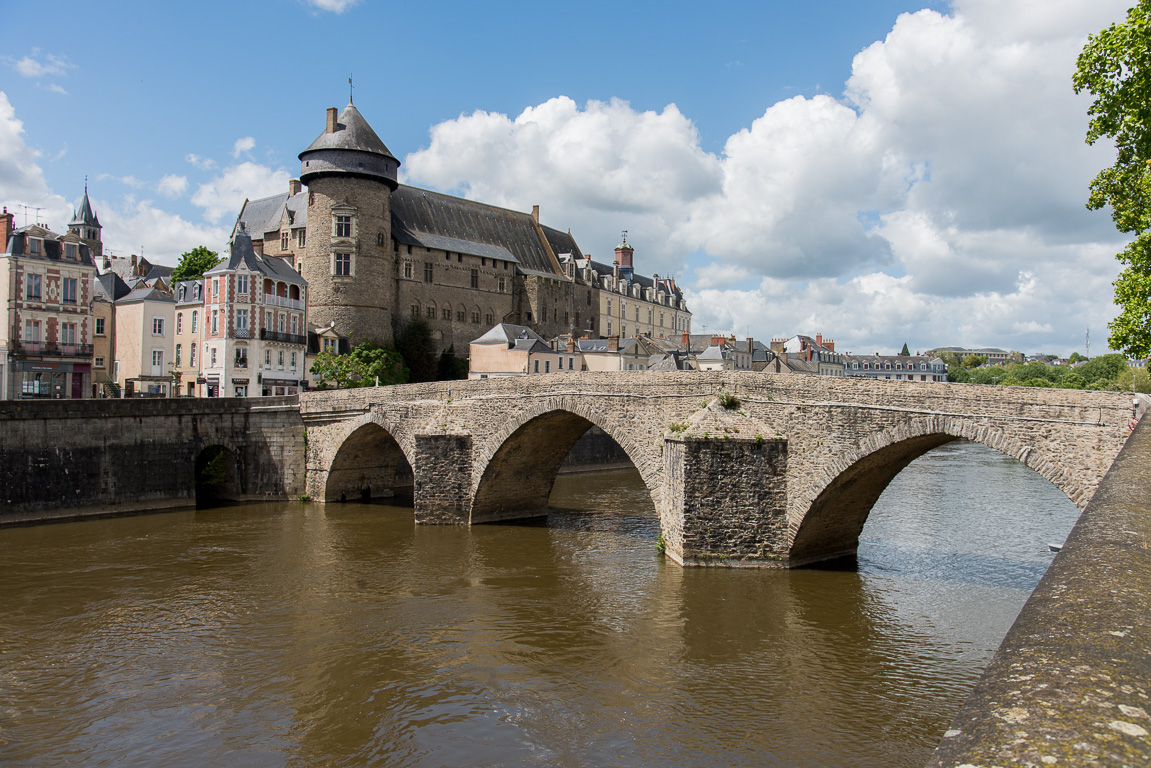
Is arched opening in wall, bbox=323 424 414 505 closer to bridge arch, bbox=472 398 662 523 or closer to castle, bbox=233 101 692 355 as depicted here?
bridge arch, bbox=472 398 662 523

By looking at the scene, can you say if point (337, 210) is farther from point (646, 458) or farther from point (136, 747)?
point (136, 747)

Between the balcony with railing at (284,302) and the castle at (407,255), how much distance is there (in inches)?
188

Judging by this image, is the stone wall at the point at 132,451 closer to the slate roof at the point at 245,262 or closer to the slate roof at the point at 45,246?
the slate roof at the point at 45,246

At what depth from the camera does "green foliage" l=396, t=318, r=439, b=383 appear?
4903 cm

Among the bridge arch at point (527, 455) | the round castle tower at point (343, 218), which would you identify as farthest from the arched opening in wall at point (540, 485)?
the round castle tower at point (343, 218)

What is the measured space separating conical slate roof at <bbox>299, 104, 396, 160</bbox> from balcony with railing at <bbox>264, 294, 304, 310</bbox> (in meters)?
9.92

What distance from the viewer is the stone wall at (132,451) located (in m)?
21.8

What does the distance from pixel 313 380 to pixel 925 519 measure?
28.9m

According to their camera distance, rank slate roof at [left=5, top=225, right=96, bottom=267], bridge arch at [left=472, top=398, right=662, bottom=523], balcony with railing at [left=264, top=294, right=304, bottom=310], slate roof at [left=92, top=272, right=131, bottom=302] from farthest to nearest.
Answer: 1. slate roof at [left=92, top=272, right=131, bottom=302]
2. balcony with railing at [left=264, top=294, right=304, bottom=310]
3. slate roof at [left=5, top=225, right=96, bottom=267]
4. bridge arch at [left=472, top=398, right=662, bottom=523]

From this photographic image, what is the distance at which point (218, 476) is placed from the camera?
87.0 feet

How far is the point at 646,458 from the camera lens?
1755 centimetres

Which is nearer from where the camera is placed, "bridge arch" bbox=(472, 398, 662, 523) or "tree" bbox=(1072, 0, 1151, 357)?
"tree" bbox=(1072, 0, 1151, 357)

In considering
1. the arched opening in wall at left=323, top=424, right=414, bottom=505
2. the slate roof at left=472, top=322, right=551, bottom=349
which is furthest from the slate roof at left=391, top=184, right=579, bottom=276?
the arched opening in wall at left=323, top=424, right=414, bottom=505

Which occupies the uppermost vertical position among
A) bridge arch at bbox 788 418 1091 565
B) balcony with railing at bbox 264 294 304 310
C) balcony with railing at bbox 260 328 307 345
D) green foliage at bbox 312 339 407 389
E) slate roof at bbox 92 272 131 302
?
slate roof at bbox 92 272 131 302
